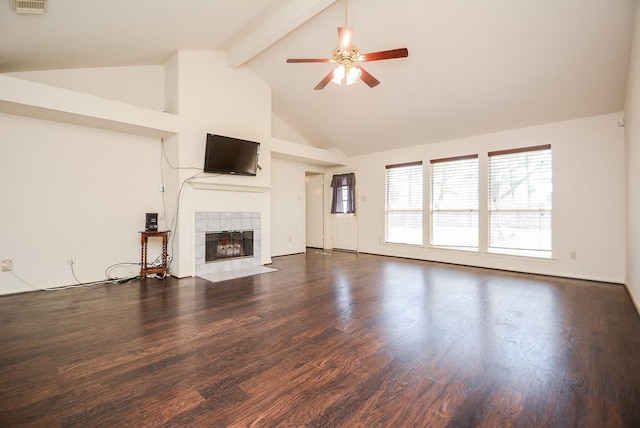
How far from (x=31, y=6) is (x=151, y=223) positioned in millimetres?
2715

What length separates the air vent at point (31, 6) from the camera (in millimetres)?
2453

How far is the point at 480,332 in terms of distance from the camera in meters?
2.45

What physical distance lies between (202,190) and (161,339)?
2877 mm

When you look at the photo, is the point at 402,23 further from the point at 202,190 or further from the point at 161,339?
the point at 161,339

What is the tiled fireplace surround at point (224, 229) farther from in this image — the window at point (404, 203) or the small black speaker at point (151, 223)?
the window at point (404, 203)

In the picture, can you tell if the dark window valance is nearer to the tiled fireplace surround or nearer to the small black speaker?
the tiled fireplace surround

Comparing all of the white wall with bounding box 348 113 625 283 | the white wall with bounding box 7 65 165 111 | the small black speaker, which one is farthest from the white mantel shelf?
the white wall with bounding box 348 113 625 283

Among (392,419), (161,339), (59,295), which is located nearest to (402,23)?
(392,419)

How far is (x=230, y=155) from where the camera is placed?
4684 mm

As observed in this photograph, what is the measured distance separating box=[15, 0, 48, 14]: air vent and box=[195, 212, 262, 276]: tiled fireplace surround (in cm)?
282

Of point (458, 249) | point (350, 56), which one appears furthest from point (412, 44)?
point (458, 249)

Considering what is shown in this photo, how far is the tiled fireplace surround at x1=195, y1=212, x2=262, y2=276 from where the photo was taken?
4.63m

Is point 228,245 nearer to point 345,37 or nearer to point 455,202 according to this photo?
point 345,37

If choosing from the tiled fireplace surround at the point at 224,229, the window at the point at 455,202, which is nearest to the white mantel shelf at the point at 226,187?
the tiled fireplace surround at the point at 224,229
